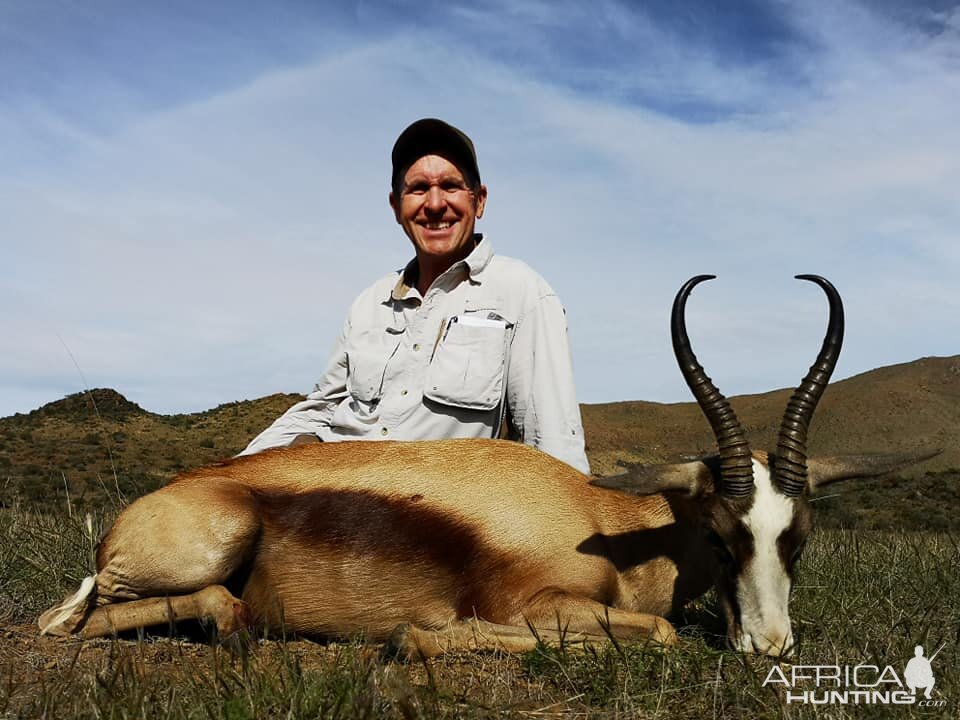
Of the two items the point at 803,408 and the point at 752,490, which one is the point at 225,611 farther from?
the point at 803,408

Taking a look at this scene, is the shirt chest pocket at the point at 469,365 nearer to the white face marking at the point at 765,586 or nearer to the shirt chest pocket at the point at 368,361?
the shirt chest pocket at the point at 368,361

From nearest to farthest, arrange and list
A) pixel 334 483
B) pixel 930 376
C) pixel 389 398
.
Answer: pixel 334 483 → pixel 389 398 → pixel 930 376

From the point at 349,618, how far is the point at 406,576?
14.2 inches

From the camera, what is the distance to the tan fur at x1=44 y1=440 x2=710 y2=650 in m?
4.55

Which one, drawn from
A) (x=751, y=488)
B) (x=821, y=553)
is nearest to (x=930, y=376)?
(x=821, y=553)

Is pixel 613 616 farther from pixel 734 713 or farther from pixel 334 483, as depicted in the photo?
pixel 334 483

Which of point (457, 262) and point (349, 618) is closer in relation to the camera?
point (349, 618)

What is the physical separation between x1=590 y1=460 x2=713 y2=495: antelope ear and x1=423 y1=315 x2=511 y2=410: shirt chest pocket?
4.93ft

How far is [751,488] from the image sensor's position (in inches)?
176

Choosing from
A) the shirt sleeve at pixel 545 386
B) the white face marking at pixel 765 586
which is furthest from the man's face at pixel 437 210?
the white face marking at pixel 765 586

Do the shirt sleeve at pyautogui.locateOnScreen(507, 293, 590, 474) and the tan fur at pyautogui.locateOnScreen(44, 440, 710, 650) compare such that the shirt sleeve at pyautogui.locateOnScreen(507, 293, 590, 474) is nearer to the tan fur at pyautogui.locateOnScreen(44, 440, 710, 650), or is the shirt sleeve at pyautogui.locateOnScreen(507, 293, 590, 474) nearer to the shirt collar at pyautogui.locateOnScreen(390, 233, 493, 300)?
the shirt collar at pyautogui.locateOnScreen(390, 233, 493, 300)

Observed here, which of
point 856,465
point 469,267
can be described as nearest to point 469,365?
point 469,267

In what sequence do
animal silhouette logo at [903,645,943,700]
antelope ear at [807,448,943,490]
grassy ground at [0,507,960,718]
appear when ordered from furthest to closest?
antelope ear at [807,448,943,490], animal silhouette logo at [903,645,943,700], grassy ground at [0,507,960,718]

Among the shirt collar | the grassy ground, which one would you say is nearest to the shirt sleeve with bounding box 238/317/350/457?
the shirt collar
